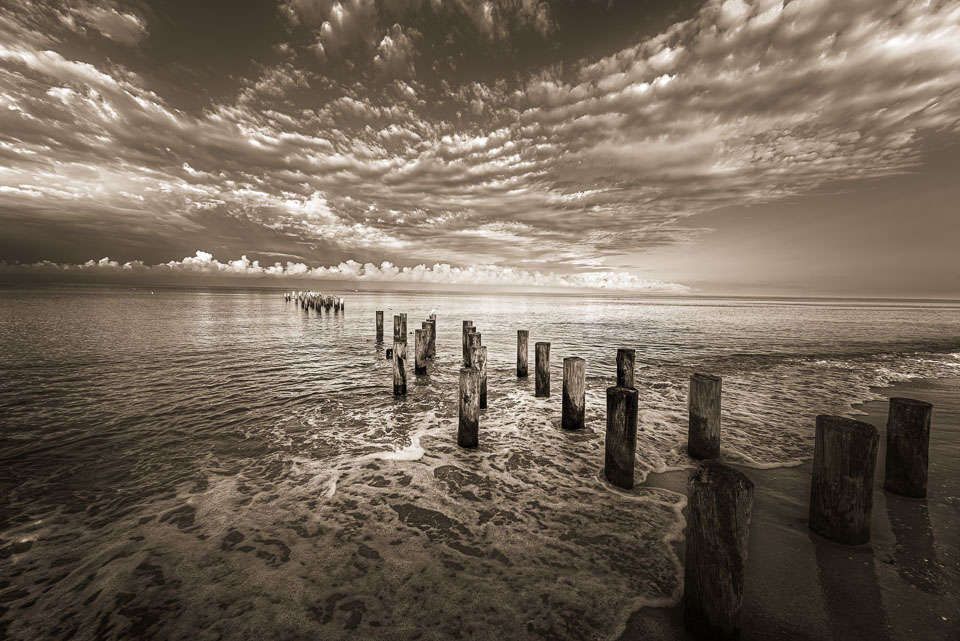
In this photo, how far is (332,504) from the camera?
512cm

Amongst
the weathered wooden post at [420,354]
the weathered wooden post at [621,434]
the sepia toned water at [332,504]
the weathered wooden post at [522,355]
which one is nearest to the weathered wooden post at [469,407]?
the sepia toned water at [332,504]

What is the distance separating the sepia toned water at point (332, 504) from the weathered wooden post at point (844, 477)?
5.11ft

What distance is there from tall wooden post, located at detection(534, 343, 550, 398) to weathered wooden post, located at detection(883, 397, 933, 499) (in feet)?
20.6

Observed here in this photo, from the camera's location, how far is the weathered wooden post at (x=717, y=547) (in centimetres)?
276

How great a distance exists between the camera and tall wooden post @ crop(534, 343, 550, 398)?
1010 cm

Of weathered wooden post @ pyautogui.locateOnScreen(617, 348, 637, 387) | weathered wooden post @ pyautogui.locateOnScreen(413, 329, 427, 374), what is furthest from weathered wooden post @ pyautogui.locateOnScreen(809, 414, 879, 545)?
weathered wooden post @ pyautogui.locateOnScreen(413, 329, 427, 374)

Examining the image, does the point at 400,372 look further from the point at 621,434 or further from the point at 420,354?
the point at 621,434

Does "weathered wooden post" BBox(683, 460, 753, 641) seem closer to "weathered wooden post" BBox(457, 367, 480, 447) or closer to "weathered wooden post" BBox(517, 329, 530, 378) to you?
"weathered wooden post" BBox(457, 367, 480, 447)

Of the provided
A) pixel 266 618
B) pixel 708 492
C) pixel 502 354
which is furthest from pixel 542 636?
pixel 502 354

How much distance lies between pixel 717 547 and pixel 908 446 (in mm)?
4342

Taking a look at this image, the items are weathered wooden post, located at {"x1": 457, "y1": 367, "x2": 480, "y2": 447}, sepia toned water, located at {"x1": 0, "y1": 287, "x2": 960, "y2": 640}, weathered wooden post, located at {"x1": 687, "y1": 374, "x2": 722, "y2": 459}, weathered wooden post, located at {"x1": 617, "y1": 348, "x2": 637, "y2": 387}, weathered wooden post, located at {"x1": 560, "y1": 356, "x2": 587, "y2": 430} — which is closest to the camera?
sepia toned water, located at {"x1": 0, "y1": 287, "x2": 960, "y2": 640}

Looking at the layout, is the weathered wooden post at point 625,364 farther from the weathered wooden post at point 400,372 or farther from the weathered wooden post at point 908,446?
the weathered wooden post at point 400,372

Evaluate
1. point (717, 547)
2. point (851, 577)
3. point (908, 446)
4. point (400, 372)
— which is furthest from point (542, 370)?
point (717, 547)

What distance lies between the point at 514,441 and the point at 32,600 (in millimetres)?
6204
